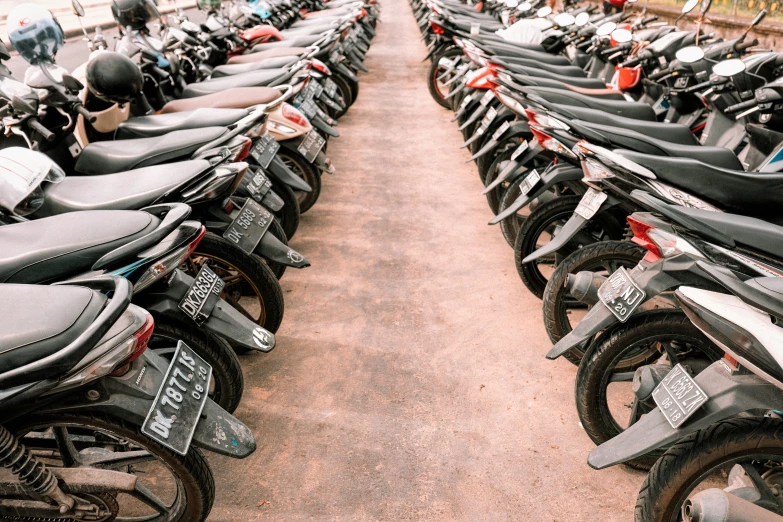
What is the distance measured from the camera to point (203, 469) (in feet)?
5.95

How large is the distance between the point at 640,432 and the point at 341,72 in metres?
6.10

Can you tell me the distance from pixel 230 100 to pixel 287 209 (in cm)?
82

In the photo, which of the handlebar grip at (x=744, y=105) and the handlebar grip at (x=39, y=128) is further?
the handlebar grip at (x=744, y=105)

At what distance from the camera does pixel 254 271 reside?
8.69 feet

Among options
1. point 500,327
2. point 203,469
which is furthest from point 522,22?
point 203,469

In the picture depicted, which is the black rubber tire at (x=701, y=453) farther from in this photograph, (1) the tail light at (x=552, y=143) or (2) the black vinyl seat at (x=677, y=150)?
(1) the tail light at (x=552, y=143)

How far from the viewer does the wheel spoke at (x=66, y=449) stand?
6.04 ft

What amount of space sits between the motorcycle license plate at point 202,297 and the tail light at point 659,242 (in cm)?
162

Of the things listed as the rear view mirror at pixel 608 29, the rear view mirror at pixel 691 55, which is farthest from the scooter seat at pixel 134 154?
the rear view mirror at pixel 608 29

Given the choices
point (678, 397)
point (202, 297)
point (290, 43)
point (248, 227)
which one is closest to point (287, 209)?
point (248, 227)

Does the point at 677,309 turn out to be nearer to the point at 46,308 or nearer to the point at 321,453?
the point at 321,453

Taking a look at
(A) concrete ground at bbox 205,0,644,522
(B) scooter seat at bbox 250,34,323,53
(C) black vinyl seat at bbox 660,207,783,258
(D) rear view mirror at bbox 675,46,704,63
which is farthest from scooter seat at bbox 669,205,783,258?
(B) scooter seat at bbox 250,34,323,53

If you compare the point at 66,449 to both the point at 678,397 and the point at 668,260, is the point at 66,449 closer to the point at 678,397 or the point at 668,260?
the point at 678,397

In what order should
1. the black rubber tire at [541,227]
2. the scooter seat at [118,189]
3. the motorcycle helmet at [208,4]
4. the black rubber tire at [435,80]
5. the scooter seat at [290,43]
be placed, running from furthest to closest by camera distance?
1. the black rubber tire at [435,80]
2. the scooter seat at [290,43]
3. the motorcycle helmet at [208,4]
4. the black rubber tire at [541,227]
5. the scooter seat at [118,189]
